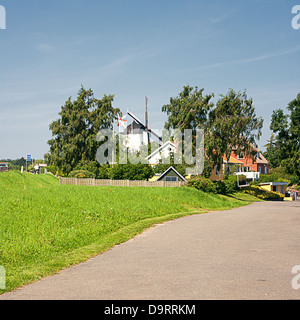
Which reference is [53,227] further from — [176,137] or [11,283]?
[176,137]

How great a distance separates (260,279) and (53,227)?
901 cm

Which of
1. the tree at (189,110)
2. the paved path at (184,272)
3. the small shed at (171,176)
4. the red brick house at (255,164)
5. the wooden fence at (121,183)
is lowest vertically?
the paved path at (184,272)

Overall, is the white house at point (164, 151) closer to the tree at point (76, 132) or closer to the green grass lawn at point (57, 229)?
the tree at point (76, 132)

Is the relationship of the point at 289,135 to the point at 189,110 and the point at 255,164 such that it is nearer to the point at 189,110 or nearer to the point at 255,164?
the point at 189,110

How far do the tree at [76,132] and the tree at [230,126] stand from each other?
940 inches

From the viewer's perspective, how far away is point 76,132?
242ft

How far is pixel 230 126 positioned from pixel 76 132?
97.0 ft

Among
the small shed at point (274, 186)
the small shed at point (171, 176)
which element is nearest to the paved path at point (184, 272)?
the small shed at point (171, 176)

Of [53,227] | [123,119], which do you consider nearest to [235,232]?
[53,227]

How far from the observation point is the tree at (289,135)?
5353 centimetres

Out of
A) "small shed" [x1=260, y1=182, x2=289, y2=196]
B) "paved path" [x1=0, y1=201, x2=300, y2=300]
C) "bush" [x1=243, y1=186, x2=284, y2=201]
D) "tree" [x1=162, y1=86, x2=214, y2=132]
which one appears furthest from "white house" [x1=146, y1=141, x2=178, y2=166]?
"paved path" [x1=0, y1=201, x2=300, y2=300]

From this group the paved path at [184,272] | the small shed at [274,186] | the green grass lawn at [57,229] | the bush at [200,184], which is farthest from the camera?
the small shed at [274,186]

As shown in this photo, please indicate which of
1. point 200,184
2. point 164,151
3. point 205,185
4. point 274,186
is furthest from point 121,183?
point 274,186

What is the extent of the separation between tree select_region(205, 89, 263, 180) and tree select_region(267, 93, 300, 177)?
7.28 m
